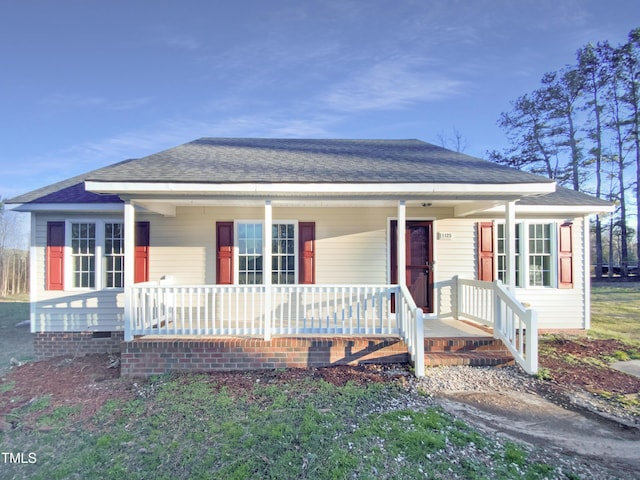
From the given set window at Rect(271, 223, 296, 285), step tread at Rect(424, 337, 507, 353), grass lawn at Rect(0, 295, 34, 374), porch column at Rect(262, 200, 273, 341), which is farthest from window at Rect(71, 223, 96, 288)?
step tread at Rect(424, 337, 507, 353)

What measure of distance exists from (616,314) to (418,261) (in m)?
7.73

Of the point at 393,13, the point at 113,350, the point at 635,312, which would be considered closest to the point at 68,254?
the point at 113,350

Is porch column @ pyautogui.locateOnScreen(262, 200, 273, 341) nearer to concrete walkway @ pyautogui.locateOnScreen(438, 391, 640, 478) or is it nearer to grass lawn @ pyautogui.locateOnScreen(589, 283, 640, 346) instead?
concrete walkway @ pyautogui.locateOnScreen(438, 391, 640, 478)

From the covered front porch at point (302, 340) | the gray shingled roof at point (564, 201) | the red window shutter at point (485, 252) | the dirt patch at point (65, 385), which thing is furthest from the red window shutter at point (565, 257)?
the dirt patch at point (65, 385)

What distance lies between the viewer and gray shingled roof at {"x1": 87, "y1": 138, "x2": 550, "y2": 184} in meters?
5.21

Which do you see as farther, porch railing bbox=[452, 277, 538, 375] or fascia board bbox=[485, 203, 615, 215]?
fascia board bbox=[485, 203, 615, 215]

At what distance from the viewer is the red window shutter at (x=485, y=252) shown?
280 inches

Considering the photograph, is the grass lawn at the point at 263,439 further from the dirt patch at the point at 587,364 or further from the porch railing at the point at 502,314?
the dirt patch at the point at 587,364

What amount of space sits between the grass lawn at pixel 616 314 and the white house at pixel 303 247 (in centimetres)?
95

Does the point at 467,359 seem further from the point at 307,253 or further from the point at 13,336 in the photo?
the point at 13,336

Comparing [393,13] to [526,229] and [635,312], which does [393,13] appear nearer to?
[526,229]

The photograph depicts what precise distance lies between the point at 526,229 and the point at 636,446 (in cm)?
488

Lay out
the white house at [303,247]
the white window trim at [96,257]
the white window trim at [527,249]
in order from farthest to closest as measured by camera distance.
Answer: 1. the white window trim at [527,249]
2. the white window trim at [96,257]
3. the white house at [303,247]

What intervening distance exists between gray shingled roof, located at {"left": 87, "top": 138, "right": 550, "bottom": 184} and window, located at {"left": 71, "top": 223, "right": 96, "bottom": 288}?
6.51ft
